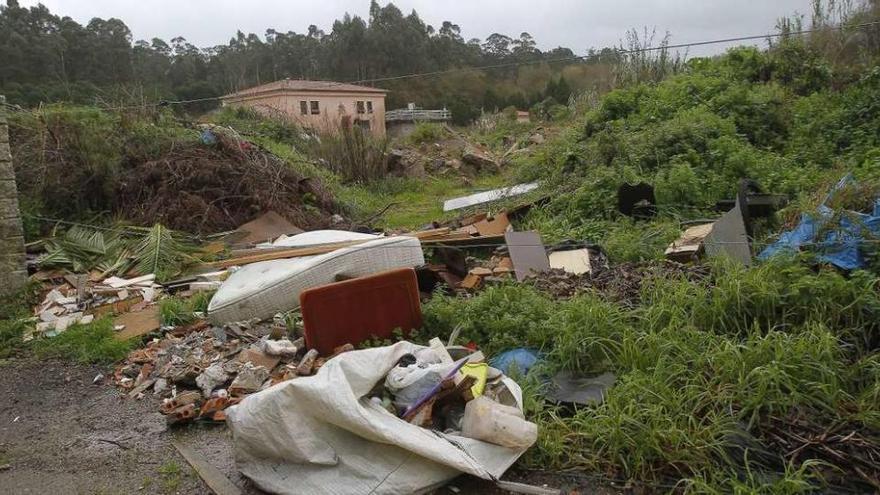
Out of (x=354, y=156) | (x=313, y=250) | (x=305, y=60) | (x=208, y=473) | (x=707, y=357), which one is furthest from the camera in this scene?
(x=305, y=60)

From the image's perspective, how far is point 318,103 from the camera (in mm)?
28969

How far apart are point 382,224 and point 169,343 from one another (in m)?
5.12

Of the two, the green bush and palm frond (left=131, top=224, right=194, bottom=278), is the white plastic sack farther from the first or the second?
palm frond (left=131, top=224, right=194, bottom=278)

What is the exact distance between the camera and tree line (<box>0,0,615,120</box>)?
19.5m

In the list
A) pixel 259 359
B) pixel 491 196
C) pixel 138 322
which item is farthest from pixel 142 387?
pixel 491 196

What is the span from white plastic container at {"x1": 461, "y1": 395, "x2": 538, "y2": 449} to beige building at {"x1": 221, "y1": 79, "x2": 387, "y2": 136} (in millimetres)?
12465

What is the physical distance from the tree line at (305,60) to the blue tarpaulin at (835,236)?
32.6ft

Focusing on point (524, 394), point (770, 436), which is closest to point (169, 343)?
point (524, 394)

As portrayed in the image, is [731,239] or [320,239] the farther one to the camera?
[320,239]

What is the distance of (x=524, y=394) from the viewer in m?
3.37

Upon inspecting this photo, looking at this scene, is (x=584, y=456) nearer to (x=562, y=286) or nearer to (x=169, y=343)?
(x=562, y=286)

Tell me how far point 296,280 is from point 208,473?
206 cm

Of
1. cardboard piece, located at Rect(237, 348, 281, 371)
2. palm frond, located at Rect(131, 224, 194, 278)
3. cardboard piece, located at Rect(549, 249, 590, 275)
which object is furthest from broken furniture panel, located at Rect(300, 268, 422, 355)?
palm frond, located at Rect(131, 224, 194, 278)

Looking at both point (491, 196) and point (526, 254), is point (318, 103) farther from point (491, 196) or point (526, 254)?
point (526, 254)
